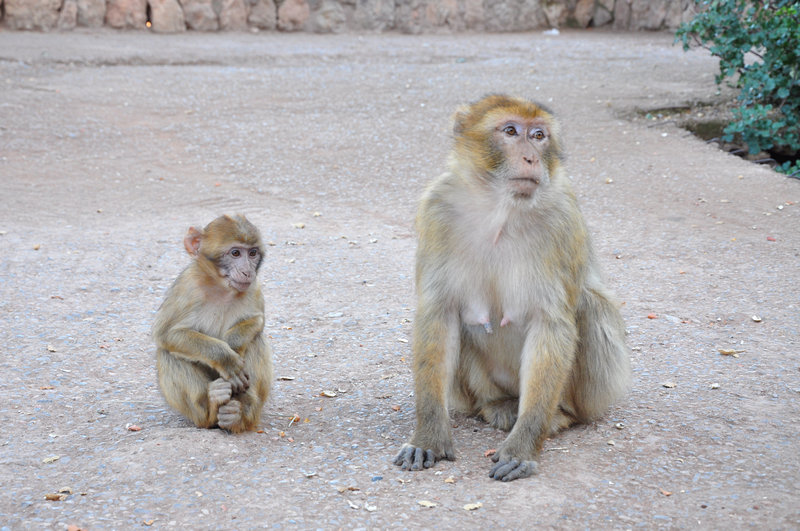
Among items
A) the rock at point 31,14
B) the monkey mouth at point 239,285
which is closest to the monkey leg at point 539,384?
the monkey mouth at point 239,285

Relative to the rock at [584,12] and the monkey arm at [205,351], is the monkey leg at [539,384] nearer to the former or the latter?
the monkey arm at [205,351]

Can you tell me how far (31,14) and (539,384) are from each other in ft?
45.5

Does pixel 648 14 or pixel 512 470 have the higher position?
pixel 648 14

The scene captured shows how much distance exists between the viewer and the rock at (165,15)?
15625 mm

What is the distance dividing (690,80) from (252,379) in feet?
33.3

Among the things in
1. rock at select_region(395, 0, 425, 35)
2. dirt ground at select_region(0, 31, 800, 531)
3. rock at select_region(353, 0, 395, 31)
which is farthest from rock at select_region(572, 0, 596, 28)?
dirt ground at select_region(0, 31, 800, 531)

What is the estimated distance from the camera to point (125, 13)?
15453 millimetres

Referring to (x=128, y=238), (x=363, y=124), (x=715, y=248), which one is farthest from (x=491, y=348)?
(x=363, y=124)

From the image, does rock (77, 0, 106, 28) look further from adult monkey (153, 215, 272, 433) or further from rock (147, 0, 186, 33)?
adult monkey (153, 215, 272, 433)

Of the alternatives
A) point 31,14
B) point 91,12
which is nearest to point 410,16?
point 91,12

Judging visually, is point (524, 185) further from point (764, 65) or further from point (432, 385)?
point (764, 65)

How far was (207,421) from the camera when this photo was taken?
371 cm

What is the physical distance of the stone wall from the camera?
15125mm

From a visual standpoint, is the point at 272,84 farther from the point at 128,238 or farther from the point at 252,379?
the point at 252,379
